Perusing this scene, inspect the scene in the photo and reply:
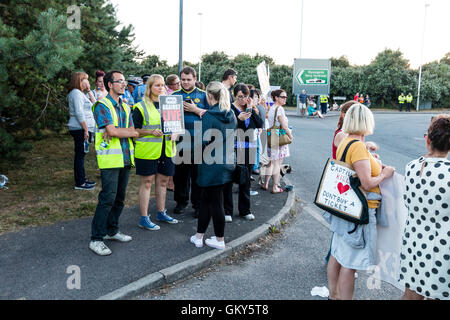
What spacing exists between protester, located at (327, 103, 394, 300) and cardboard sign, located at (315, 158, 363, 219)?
9 centimetres

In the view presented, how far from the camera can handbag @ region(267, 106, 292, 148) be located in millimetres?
6883

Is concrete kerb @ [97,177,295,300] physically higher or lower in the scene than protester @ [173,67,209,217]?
lower

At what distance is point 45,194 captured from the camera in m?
6.64

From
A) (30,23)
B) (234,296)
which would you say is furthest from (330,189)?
(30,23)

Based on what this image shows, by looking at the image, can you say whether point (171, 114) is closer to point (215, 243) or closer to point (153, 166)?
point (153, 166)

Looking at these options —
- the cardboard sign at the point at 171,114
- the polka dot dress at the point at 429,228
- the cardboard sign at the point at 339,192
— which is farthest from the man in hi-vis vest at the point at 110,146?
the polka dot dress at the point at 429,228

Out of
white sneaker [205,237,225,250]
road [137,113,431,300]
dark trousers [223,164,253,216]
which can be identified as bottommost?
road [137,113,431,300]

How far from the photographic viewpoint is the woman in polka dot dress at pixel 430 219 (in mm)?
2549

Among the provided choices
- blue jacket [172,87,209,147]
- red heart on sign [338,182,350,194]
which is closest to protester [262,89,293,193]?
blue jacket [172,87,209,147]

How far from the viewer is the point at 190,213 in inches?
234

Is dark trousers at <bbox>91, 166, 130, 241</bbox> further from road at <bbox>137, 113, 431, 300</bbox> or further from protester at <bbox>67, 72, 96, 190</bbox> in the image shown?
protester at <bbox>67, 72, 96, 190</bbox>

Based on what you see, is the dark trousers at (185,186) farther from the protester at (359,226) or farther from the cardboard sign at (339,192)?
the protester at (359,226)

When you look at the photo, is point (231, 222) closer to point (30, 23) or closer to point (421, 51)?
point (30, 23)

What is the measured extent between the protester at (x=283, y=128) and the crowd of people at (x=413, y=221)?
11.7 feet
